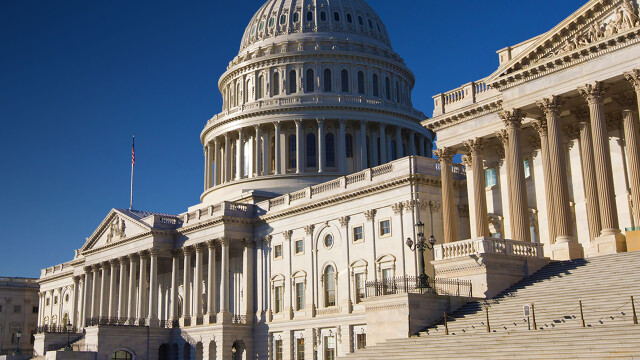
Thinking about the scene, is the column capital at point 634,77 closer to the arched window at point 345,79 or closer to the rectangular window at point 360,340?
the rectangular window at point 360,340

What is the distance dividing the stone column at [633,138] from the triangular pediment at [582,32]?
2.57m

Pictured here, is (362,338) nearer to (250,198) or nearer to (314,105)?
(250,198)

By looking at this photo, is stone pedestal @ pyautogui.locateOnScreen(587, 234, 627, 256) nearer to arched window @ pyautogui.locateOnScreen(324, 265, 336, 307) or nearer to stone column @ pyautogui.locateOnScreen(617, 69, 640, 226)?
stone column @ pyautogui.locateOnScreen(617, 69, 640, 226)

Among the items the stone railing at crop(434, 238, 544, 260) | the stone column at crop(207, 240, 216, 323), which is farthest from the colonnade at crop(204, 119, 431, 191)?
the stone railing at crop(434, 238, 544, 260)

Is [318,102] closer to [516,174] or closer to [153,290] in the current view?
[153,290]

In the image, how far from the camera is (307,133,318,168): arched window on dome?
293 feet

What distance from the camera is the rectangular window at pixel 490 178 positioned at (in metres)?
53.6

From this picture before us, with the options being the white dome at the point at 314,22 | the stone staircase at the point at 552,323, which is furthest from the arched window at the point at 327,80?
the stone staircase at the point at 552,323

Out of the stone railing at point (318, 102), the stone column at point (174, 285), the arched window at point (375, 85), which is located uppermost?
the arched window at point (375, 85)

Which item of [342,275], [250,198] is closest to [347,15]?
[250,198]

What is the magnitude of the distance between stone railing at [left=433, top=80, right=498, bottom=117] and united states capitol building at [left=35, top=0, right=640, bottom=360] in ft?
0.46

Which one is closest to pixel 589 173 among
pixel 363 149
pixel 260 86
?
pixel 363 149

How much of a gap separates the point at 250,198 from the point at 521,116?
3864cm

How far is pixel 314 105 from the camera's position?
8862cm
